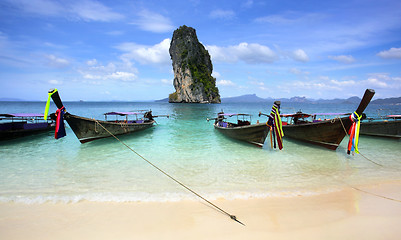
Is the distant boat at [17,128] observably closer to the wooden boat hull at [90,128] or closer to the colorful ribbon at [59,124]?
the wooden boat hull at [90,128]

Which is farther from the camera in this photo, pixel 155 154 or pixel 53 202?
pixel 155 154

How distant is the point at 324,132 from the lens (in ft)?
36.7

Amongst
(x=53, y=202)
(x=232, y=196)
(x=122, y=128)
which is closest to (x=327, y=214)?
(x=232, y=196)

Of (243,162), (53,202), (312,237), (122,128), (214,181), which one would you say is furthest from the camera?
(122,128)

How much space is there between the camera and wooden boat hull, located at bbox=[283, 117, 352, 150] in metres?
10.2

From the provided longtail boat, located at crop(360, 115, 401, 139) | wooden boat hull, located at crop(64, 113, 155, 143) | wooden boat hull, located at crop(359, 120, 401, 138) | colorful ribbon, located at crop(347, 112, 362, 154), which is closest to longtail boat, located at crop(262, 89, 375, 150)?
colorful ribbon, located at crop(347, 112, 362, 154)

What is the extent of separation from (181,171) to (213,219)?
150 inches

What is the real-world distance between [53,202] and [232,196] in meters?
4.98

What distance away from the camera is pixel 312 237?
3.78 metres

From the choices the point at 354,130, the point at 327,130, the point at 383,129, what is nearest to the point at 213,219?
the point at 354,130

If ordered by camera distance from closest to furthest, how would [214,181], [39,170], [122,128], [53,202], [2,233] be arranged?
[2,233]
[53,202]
[214,181]
[39,170]
[122,128]

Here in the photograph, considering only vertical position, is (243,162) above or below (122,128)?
below

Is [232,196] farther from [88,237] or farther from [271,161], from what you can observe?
[271,161]

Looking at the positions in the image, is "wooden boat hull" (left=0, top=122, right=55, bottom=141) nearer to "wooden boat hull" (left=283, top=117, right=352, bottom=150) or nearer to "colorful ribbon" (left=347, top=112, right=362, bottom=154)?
"wooden boat hull" (left=283, top=117, right=352, bottom=150)
